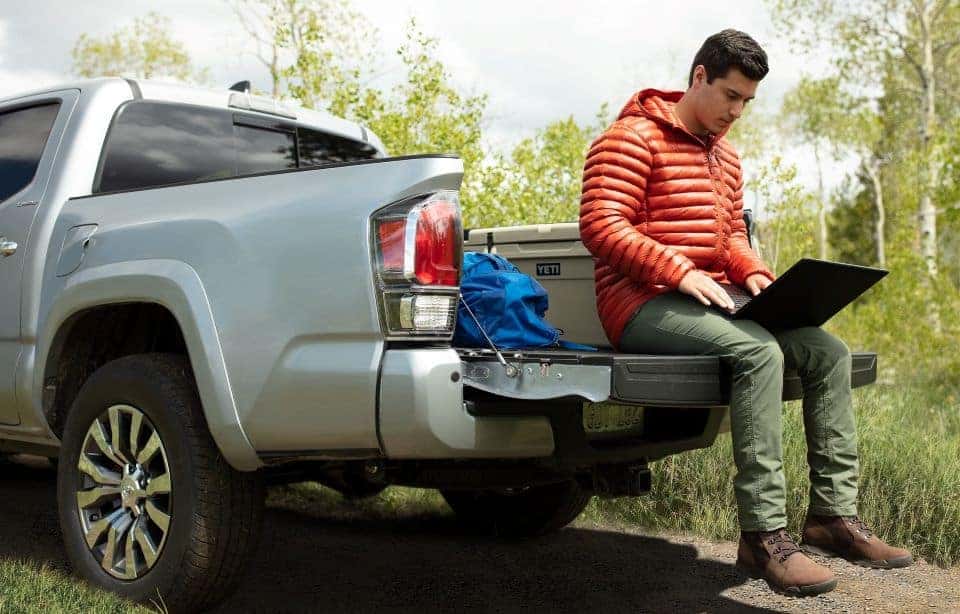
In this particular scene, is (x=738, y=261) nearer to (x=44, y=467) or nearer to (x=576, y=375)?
(x=576, y=375)

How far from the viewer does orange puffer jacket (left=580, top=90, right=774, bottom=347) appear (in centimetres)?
349

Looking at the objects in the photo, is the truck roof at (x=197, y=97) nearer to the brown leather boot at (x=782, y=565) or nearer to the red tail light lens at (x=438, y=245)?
the red tail light lens at (x=438, y=245)

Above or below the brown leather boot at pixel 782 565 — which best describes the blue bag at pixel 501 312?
above

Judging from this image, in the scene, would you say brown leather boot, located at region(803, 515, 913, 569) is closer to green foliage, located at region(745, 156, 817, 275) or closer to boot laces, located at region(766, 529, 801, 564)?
boot laces, located at region(766, 529, 801, 564)

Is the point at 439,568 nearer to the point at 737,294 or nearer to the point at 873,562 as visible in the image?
the point at 737,294

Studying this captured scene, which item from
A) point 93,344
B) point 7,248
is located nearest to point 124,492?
point 93,344

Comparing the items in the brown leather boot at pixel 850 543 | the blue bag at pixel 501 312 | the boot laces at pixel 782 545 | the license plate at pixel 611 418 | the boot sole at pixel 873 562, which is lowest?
the boot sole at pixel 873 562

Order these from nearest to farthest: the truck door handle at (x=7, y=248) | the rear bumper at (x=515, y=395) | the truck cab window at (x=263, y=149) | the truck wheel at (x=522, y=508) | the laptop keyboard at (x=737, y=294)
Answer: the rear bumper at (x=515, y=395) → the laptop keyboard at (x=737, y=294) → the truck door handle at (x=7, y=248) → the truck cab window at (x=263, y=149) → the truck wheel at (x=522, y=508)

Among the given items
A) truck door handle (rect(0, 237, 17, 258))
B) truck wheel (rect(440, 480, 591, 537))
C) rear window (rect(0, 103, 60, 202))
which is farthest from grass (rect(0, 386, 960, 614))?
rear window (rect(0, 103, 60, 202))

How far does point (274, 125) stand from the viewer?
15.8 feet

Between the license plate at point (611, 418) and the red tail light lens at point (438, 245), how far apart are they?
61 centimetres

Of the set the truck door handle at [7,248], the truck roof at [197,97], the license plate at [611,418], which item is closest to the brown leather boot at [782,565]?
the license plate at [611,418]

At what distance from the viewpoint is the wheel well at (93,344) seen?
3.93 metres

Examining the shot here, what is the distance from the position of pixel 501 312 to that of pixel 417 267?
471 millimetres
